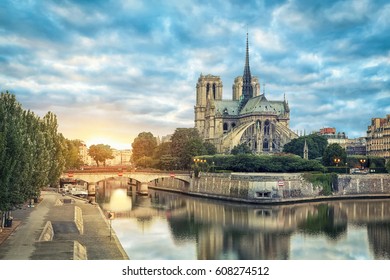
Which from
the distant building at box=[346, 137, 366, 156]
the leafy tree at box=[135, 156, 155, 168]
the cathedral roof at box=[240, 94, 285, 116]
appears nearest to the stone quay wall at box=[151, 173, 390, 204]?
the leafy tree at box=[135, 156, 155, 168]

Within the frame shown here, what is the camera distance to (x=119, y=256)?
65.6 ft

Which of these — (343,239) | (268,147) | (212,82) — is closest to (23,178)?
(343,239)

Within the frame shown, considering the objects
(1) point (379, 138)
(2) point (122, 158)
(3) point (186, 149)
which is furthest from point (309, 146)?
(2) point (122, 158)

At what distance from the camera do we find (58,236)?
2223cm

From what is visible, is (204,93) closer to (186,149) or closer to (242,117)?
(242,117)

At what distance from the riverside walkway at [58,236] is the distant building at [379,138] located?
46.9 m

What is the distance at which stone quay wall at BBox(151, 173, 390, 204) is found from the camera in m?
45.0

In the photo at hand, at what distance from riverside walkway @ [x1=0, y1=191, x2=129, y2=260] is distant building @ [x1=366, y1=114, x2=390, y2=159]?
46880 millimetres

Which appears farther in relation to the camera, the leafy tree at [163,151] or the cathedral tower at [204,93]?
the cathedral tower at [204,93]

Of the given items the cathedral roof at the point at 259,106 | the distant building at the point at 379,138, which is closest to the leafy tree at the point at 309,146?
the distant building at the point at 379,138

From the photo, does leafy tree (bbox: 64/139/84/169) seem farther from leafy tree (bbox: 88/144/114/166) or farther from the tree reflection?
leafy tree (bbox: 88/144/114/166)

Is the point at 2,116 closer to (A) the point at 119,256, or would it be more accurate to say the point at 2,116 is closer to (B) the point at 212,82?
(A) the point at 119,256

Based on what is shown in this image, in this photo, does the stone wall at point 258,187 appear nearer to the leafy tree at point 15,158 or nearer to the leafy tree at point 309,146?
the leafy tree at point 15,158

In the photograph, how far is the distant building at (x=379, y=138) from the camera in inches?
2655
